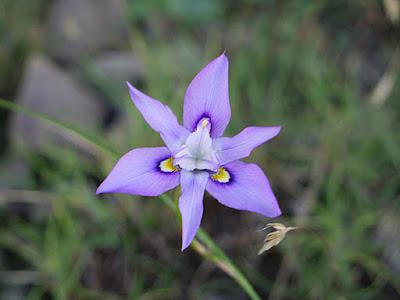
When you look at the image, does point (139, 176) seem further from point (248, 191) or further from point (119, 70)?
point (119, 70)

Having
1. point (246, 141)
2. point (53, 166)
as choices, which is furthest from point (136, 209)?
point (246, 141)

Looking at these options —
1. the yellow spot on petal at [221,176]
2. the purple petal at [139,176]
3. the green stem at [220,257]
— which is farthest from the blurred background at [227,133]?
the purple petal at [139,176]

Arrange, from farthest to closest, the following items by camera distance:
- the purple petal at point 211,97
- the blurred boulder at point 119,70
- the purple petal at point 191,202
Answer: the blurred boulder at point 119,70, the purple petal at point 211,97, the purple petal at point 191,202

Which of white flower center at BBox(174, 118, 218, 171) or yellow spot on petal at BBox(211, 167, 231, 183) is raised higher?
white flower center at BBox(174, 118, 218, 171)

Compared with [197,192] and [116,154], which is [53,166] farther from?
[197,192]

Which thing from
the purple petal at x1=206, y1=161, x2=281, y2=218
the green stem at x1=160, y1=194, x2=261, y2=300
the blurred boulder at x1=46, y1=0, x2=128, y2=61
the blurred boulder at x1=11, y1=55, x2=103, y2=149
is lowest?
the green stem at x1=160, y1=194, x2=261, y2=300

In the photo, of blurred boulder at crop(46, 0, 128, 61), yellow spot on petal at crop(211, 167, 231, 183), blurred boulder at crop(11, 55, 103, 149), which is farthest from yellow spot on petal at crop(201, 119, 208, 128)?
blurred boulder at crop(46, 0, 128, 61)

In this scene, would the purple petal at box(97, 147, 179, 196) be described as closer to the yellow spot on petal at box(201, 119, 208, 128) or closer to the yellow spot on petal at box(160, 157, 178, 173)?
the yellow spot on petal at box(160, 157, 178, 173)

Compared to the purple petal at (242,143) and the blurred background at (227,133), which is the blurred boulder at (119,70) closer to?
the blurred background at (227,133)
